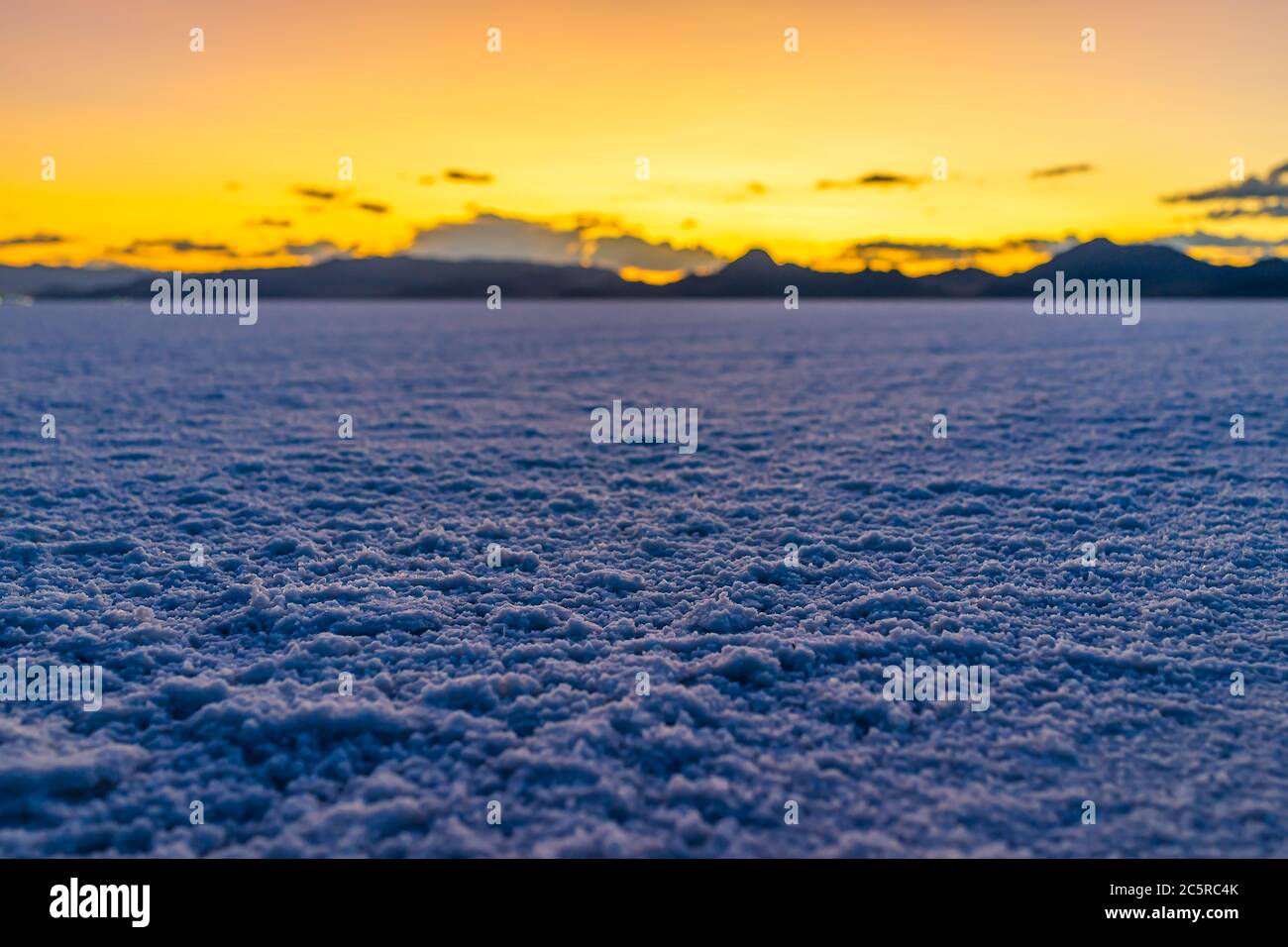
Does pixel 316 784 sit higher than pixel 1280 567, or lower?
lower

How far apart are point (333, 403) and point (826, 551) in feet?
35.0

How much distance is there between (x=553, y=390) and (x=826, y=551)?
1049 cm

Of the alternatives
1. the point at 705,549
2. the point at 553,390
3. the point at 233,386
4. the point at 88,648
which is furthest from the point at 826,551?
the point at 233,386

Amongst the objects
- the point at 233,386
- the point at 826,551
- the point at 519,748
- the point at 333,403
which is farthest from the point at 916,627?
the point at 233,386

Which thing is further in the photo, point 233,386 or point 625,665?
point 233,386

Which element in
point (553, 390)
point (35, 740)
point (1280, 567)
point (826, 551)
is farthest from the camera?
point (553, 390)

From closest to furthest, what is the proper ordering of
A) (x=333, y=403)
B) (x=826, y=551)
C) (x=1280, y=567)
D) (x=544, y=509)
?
1. (x=1280, y=567)
2. (x=826, y=551)
3. (x=544, y=509)
4. (x=333, y=403)

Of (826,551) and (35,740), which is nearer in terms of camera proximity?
(35,740)

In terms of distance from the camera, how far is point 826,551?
20.9ft

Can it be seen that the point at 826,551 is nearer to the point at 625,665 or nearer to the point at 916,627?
the point at 916,627

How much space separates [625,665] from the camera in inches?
177
